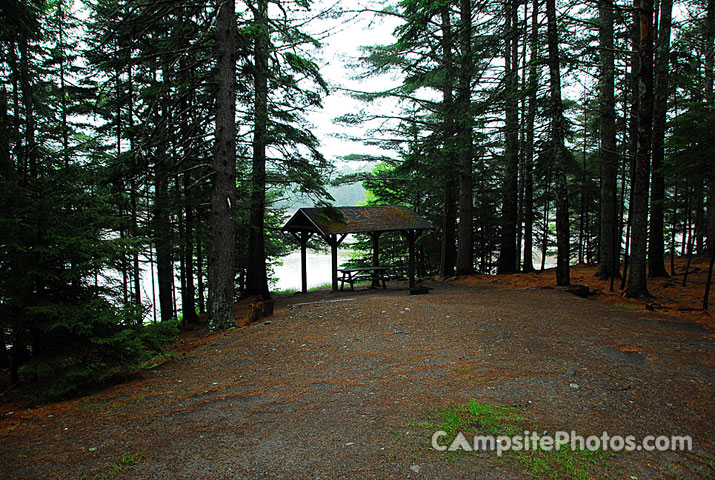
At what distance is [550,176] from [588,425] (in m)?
10.9

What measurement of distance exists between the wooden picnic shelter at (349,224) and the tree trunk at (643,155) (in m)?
6.30

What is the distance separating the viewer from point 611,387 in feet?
13.0

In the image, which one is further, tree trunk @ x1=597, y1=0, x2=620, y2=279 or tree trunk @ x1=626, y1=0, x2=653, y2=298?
tree trunk @ x1=597, y1=0, x2=620, y2=279

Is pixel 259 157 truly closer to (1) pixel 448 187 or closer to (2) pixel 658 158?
(1) pixel 448 187

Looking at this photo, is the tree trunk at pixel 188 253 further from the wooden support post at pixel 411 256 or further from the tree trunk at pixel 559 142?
the tree trunk at pixel 559 142

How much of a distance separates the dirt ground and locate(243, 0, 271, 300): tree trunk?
646 cm

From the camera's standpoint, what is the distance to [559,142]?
10727 millimetres

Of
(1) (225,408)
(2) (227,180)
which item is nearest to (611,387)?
(1) (225,408)

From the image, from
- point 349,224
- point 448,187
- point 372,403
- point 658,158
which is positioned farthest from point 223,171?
point 658,158

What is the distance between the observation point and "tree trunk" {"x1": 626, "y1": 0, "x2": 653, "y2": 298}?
8.53 metres

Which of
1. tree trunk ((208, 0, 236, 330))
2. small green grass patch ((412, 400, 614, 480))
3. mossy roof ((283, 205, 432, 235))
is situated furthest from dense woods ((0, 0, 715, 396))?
small green grass patch ((412, 400, 614, 480))

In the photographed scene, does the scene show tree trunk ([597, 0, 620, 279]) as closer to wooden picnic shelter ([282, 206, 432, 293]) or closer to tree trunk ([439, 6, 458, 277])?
tree trunk ([439, 6, 458, 277])

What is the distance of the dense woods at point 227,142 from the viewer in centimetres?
487

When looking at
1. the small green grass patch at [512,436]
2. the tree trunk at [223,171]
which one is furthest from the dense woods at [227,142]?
the small green grass patch at [512,436]
